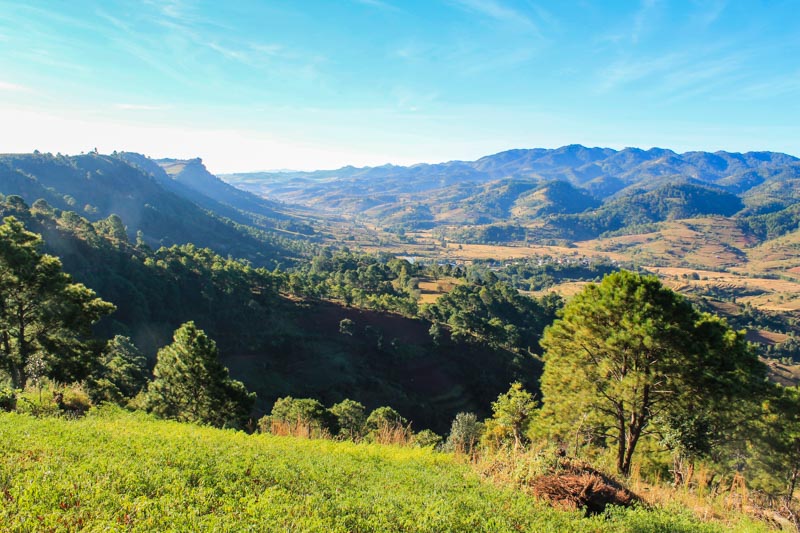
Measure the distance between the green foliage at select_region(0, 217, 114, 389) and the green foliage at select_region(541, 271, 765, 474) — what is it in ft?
67.8

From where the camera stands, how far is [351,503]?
7164 millimetres

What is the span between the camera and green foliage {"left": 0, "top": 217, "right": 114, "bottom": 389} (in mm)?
16969

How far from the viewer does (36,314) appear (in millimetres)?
17688

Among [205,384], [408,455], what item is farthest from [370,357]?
[408,455]

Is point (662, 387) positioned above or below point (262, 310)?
above

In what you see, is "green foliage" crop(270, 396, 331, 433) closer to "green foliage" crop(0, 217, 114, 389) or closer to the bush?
"green foliage" crop(0, 217, 114, 389)

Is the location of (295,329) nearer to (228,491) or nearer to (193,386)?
(193,386)

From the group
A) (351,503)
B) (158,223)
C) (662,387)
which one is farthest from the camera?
(158,223)

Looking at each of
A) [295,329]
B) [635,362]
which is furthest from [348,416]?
[295,329]

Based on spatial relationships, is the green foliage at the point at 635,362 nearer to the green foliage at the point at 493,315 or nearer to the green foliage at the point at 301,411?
the green foliage at the point at 301,411

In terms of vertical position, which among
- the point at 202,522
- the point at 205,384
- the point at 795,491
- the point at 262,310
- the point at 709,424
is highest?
the point at 202,522

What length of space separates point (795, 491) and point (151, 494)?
90.7 feet

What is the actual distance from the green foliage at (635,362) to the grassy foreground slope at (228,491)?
676cm

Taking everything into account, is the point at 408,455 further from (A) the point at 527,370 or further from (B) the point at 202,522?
(A) the point at 527,370
